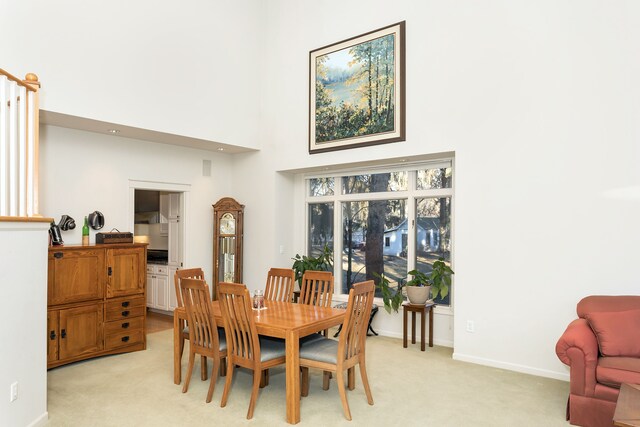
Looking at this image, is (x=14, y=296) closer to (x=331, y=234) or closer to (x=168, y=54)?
(x=168, y=54)

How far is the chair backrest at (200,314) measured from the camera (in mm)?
3623

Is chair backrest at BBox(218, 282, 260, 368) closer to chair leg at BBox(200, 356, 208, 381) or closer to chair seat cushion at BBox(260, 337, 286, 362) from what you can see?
chair seat cushion at BBox(260, 337, 286, 362)

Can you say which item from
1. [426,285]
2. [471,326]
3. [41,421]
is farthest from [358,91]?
[41,421]

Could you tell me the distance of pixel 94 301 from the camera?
4.96m

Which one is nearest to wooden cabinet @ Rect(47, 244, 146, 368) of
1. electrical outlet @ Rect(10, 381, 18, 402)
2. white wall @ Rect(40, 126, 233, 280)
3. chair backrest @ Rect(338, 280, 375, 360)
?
white wall @ Rect(40, 126, 233, 280)

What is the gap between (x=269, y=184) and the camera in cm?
681

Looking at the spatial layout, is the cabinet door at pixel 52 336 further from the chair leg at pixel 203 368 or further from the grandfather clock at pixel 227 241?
the grandfather clock at pixel 227 241

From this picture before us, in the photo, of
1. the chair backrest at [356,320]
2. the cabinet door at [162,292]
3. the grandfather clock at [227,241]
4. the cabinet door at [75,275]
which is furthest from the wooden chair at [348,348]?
the cabinet door at [162,292]

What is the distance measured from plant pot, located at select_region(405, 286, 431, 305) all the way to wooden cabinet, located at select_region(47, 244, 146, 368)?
3.30 m

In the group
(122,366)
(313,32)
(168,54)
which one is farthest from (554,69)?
(122,366)

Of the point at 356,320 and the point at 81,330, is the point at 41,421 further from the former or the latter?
the point at 356,320

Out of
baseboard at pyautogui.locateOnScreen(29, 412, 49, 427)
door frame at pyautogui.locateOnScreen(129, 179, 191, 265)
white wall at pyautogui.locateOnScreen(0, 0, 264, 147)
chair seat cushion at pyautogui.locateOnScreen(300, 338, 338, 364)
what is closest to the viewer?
baseboard at pyautogui.locateOnScreen(29, 412, 49, 427)

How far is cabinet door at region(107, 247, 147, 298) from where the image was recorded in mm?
5105

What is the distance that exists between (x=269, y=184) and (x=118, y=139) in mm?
2210
